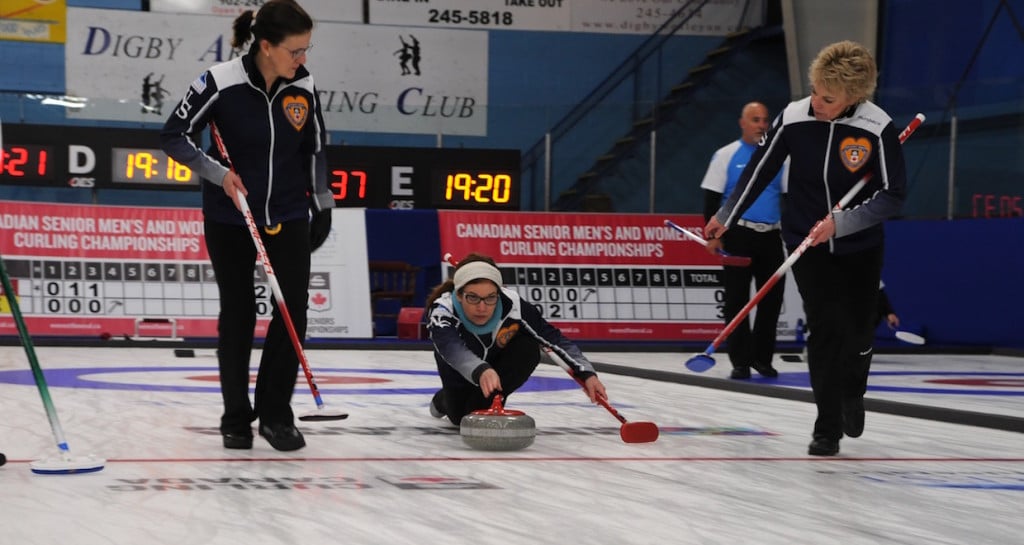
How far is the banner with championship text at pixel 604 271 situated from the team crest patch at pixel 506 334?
607 cm

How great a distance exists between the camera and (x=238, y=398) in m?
3.97

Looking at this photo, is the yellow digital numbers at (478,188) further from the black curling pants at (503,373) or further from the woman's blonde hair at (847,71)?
the woman's blonde hair at (847,71)

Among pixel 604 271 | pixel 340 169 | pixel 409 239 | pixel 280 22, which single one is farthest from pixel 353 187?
pixel 280 22

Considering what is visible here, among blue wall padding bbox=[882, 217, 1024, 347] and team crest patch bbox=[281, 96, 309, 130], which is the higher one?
team crest patch bbox=[281, 96, 309, 130]

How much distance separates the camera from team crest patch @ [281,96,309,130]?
398cm

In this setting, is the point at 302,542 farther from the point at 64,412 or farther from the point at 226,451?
the point at 64,412

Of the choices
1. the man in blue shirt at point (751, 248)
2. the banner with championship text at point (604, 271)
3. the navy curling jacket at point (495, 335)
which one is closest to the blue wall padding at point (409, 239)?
the banner with championship text at point (604, 271)

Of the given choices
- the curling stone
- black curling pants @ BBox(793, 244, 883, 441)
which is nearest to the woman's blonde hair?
black curling pants @ BBox(793, 244, 883, 441)

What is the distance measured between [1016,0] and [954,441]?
953 cm

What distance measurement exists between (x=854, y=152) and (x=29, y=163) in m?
8.56

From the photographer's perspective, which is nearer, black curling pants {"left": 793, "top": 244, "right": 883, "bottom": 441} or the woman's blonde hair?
the woman's blonde hair

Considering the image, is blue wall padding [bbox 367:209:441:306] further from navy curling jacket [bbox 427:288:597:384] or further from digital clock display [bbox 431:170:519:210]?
navy curling jacket [bbox 427:288:597:384]

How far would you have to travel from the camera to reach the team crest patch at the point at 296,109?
3979 mm

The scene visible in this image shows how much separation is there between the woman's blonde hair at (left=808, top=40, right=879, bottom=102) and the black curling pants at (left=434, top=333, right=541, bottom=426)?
135cm
